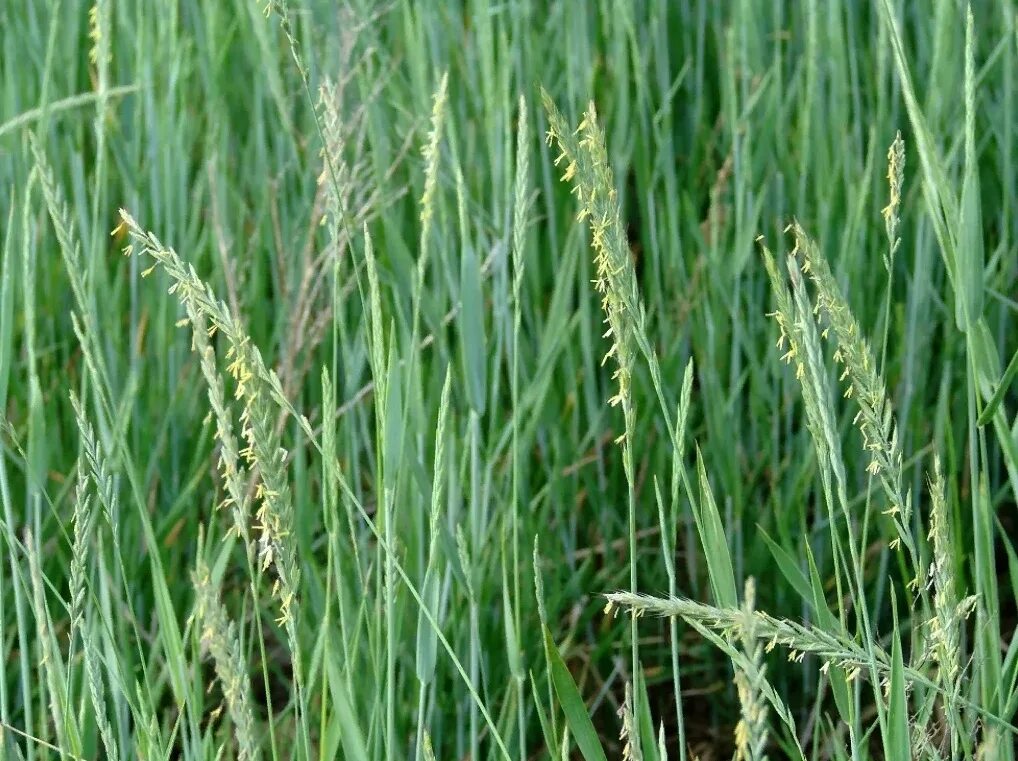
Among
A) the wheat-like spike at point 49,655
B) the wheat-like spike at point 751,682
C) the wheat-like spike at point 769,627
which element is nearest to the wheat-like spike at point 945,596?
the wheat-like spike at point 769,627

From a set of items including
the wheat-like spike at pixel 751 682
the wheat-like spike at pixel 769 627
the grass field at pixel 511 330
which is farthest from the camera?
the grass field at pixel 511 330

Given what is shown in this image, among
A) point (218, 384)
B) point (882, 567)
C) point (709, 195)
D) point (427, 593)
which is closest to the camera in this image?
point (218, 384)

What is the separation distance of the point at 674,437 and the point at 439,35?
0.88 meters

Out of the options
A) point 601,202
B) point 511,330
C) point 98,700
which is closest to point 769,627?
point 601,202

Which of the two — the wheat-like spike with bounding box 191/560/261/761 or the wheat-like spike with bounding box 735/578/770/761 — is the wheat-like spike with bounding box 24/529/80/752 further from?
the wheat-like spike with bounding box 735/578/770/761

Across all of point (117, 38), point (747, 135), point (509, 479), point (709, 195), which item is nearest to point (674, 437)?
point (509, 479)

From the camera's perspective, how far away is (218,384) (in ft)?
2.02

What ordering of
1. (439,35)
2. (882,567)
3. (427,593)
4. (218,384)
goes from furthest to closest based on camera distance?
(439,35)
(882,567)
(427,593)
(218,384)

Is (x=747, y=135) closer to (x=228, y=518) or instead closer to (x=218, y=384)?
(x=228, y=518)

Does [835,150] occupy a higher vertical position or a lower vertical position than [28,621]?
higher

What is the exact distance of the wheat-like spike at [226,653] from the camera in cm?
60

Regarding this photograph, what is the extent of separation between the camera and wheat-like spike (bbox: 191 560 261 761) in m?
0.60

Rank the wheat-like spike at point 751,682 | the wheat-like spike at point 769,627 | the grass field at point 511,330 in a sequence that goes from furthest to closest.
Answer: the grass field at point 511,330
the wheat-like spike at point 769,627
the wheat-like spike at point 751,682

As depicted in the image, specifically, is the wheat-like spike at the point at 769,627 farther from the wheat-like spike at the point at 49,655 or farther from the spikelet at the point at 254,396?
the wheat-like spike at the point at 49,655
